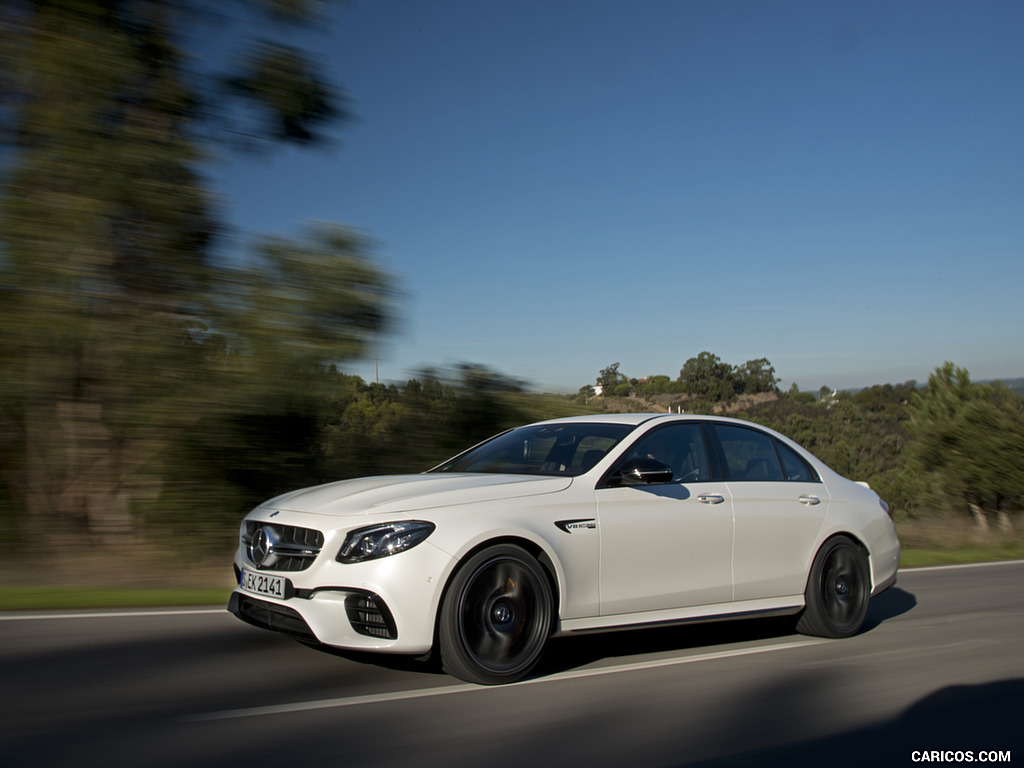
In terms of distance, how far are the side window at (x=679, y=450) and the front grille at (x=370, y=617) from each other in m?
2.09

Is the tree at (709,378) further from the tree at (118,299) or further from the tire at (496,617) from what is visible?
the tire at (496,617)

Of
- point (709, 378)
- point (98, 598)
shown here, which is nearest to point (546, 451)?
point (98, 598)

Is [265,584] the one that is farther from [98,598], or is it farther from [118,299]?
[118,299]

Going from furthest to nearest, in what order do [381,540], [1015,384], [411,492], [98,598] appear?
[1015,384]
[98,598]
[411,492]
[381,540]

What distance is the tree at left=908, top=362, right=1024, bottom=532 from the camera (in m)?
24.9

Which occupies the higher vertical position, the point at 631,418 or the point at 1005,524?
the point at 631,418

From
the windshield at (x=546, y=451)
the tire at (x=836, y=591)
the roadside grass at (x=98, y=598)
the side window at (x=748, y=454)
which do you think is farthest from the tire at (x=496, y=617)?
the roadside grass at (x=98, y=598)

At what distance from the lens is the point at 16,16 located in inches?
424

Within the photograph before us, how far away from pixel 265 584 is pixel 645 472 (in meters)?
2.31

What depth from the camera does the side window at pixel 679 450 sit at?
20.6 ft

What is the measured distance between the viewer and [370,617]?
486 centimetres

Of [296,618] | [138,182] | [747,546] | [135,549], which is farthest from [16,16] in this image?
[747,546]

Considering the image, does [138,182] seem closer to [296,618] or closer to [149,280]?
[149,280]

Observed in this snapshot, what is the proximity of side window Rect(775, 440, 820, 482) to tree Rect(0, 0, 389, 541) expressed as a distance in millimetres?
5929
